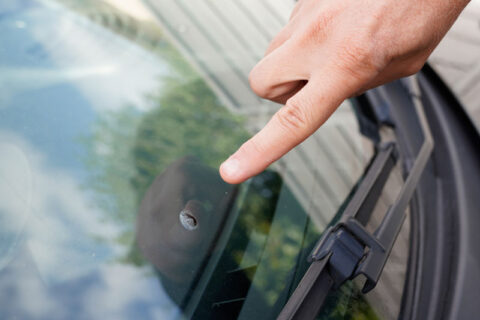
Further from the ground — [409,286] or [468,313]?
[409,286]

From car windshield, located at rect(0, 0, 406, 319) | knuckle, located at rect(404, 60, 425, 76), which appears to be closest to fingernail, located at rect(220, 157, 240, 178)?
car windshield, located at rect(0, 0, 406, 319)

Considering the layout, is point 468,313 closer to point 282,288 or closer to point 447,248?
point 447,248

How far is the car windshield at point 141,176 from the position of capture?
0.93 m

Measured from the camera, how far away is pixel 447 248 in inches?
52.7

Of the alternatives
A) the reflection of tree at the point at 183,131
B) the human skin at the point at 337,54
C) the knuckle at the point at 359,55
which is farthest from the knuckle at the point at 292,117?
the reflection of tree at the point at 183,131

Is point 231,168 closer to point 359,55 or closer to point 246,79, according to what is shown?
point 359,55

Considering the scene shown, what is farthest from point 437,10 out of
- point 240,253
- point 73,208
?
point 73,208

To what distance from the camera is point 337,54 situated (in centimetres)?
100

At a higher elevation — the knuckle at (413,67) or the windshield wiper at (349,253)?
the knuckle at (413,67)

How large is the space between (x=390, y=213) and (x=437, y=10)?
0.51 metres

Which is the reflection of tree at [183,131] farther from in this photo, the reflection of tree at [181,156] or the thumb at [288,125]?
the thumb at [288,125]

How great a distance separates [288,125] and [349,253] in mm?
320

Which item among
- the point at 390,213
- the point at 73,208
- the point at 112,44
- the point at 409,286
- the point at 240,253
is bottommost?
the point at 409,286

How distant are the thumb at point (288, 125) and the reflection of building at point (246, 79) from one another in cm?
27
